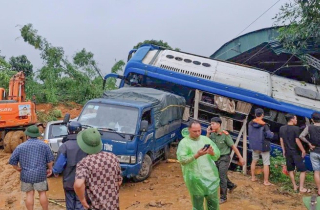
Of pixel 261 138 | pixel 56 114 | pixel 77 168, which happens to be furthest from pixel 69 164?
pixel 56 114

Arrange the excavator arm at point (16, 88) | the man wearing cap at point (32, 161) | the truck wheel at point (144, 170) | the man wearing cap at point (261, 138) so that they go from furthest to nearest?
the excavator arm at point (16, 88) → the truck wheel at point (144, 170) → the man wearing cap at point (261, 138) → the man wearing cap at point (32, 161)

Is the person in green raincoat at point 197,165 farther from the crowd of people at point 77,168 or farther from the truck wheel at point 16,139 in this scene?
the truck wheel at point 16,139

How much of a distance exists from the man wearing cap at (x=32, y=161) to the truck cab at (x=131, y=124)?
194 centimetres

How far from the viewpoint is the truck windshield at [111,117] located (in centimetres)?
764

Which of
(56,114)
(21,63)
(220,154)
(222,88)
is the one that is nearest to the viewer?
(220,154)

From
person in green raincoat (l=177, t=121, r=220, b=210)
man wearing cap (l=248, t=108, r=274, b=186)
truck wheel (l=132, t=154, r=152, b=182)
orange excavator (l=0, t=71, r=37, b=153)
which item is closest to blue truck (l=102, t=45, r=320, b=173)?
man wearing cap (l=248, t=108, r=274, b=186)

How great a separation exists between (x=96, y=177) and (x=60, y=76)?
1871 centimetres

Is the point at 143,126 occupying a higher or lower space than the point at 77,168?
lower

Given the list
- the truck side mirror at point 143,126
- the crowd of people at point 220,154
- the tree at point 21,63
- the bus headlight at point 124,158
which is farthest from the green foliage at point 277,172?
the tree at point 21,63

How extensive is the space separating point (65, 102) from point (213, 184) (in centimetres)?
1909

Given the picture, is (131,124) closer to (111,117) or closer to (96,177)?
(111,117)

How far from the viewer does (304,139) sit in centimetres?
701

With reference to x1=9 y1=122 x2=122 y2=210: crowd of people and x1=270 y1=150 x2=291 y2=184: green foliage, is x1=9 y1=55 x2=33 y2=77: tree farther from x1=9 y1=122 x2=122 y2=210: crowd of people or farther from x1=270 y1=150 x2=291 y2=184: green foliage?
x1=9 y1=122 x2=122 y2=210: crowd of people

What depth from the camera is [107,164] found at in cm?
356
